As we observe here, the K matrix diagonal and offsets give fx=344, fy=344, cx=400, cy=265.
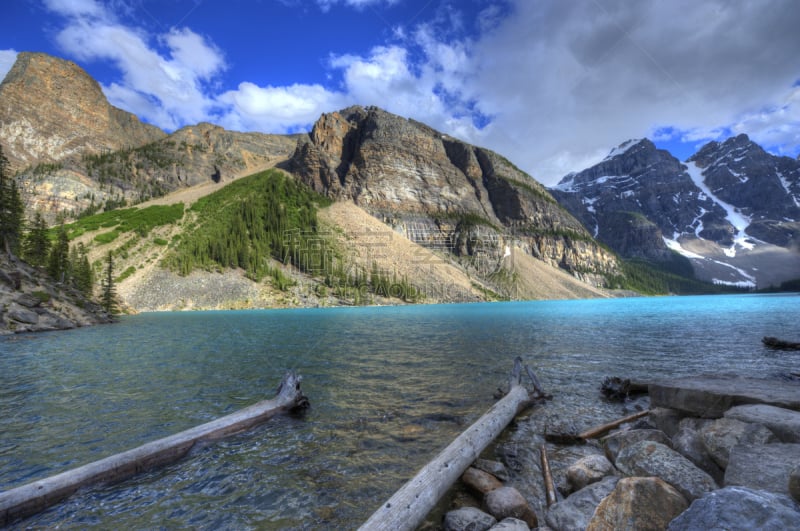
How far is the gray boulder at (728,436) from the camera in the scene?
5.89 meters

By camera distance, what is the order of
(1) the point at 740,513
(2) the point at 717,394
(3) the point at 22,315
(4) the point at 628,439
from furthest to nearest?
(3) the point at 22,315 < (2) the point at 717,394 < (4) the point at 628,439 < (1) the point at 740,513

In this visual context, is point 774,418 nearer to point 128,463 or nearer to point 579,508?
point 579,508

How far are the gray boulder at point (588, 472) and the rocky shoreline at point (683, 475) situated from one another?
0.06 ft

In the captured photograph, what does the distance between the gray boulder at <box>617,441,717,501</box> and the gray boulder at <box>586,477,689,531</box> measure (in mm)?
704

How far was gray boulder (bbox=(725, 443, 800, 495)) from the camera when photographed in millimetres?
4355

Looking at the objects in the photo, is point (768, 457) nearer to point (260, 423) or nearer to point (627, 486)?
point (627, 486)

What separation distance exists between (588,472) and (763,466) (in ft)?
10.6

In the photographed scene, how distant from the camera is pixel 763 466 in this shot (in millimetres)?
4656

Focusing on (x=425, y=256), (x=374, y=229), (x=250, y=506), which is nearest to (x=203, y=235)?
(x=374, y=229)

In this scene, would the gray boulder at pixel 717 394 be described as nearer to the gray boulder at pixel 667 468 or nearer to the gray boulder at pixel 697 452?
the gray boulder at pixel 697 452

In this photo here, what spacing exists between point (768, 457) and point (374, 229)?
168303mm

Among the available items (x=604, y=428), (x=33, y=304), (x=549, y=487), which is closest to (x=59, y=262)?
(x=33, y=304)

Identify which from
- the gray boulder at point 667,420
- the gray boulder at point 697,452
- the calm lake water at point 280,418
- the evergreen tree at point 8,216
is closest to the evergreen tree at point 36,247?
the evergreen tree at point 8,216

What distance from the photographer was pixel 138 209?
153 m
